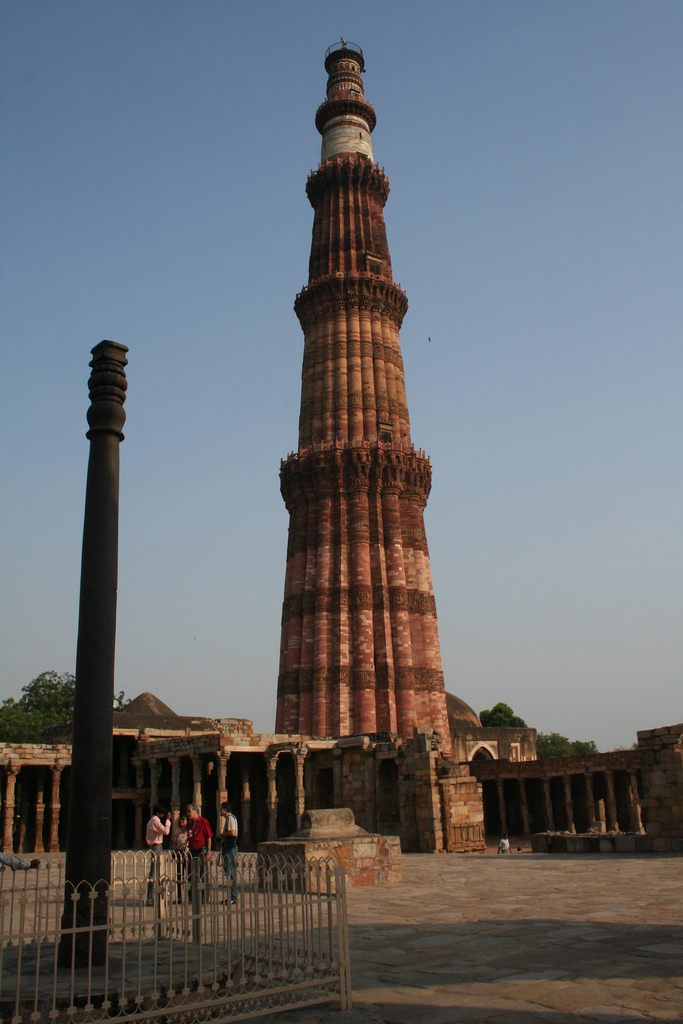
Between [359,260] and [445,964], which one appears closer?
[445,964]

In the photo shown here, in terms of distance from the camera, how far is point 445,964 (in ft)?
21.8

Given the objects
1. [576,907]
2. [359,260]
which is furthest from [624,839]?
[359,260]

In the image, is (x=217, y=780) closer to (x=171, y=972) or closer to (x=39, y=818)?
(x=39, y=818)

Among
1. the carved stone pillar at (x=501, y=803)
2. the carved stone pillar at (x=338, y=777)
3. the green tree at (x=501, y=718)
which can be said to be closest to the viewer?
the carved stone pillar at (x=338, y=777)

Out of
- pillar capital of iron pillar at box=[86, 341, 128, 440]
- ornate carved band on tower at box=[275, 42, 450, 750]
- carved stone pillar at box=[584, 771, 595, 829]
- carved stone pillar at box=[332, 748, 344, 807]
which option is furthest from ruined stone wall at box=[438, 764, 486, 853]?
pillar capital of iron pillar at box=[86, 341, 128, 440]

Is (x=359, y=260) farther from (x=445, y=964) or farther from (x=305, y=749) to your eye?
(x=445, y=964)

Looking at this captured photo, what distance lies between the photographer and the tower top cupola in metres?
41.2

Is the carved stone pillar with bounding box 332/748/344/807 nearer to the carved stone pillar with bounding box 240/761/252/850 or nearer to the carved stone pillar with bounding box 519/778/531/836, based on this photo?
the carved stone pillar with bounding box 240/761/252/850

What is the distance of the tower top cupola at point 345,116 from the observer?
41250 millimetres

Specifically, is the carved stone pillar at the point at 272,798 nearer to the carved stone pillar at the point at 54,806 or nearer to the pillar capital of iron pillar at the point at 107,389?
the carved stone pillar at the point at 54,806

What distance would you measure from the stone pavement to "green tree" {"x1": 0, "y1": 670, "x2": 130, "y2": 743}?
37.9 metres

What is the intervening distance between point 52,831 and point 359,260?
2595 centimetres

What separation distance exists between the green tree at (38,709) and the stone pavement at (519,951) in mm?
37937

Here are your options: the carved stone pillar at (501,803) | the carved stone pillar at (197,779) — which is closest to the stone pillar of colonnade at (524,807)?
the carved stone pillar at (501,803)
